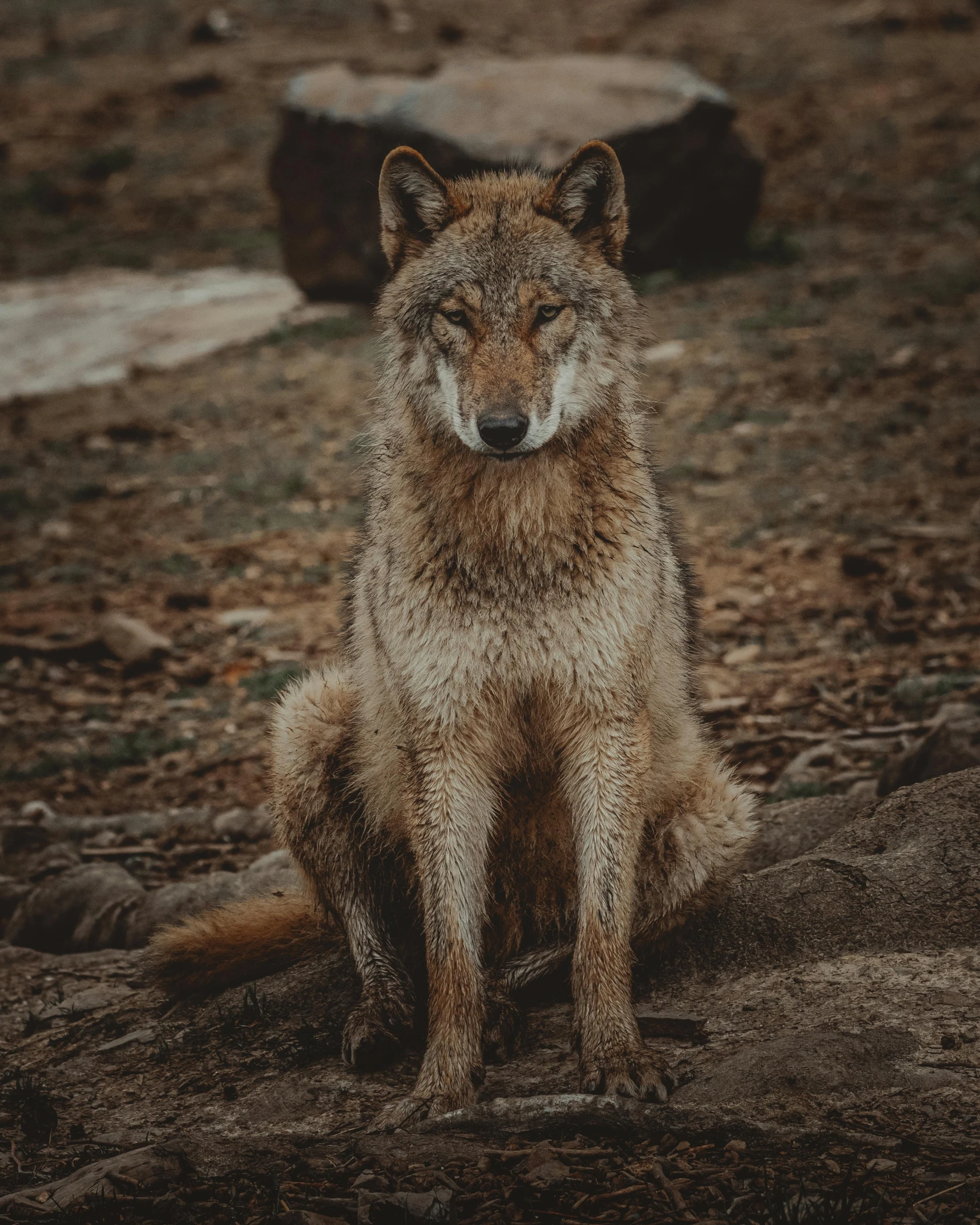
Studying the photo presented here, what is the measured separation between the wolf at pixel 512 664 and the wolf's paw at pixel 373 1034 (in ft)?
0.03

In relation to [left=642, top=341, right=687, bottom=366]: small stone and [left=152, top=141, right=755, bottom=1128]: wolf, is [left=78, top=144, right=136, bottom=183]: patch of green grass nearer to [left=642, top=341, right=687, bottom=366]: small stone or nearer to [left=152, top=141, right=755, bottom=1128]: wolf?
[left=642, top=341, right=687, bottom=366]: small stone

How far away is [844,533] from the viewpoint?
9.02m

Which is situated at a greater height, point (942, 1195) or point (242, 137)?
point (242, 137)

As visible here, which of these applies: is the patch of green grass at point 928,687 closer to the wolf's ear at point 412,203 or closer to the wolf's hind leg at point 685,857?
the wolf's hind leg at point 685,857

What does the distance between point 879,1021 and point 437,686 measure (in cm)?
171

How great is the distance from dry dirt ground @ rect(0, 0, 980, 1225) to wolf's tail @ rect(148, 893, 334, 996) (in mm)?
154

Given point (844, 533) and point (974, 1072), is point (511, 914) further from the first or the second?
point (844, 533)

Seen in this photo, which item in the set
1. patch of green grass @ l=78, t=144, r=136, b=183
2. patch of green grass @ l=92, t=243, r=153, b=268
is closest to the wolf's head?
patch of green grass @ l=92, t=243, r=153, b=268

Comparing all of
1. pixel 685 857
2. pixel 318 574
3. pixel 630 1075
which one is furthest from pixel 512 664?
pixel 318 574

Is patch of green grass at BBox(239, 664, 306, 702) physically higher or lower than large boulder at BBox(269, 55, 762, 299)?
lower

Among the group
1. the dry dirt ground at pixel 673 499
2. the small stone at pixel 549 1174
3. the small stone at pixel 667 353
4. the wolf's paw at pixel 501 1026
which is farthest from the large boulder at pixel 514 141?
the small stone at pixel 549 1174

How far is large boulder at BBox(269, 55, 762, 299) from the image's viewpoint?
502 inches

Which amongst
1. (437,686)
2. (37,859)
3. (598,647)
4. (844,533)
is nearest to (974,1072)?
(598,647)

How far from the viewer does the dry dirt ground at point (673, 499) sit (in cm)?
414
